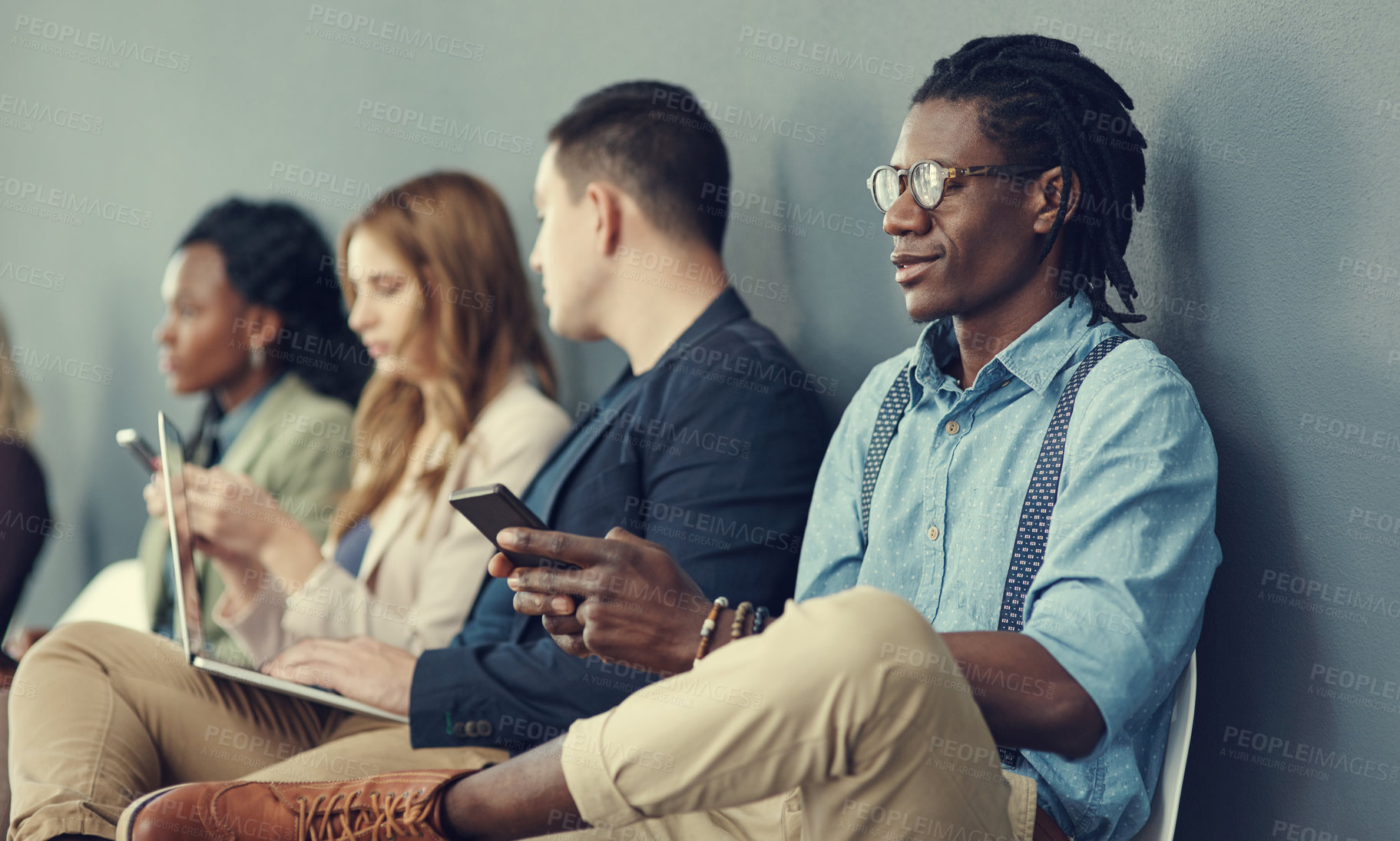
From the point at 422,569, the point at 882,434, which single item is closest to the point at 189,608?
the point at 422,569

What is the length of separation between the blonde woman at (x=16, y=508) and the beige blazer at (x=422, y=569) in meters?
0.72

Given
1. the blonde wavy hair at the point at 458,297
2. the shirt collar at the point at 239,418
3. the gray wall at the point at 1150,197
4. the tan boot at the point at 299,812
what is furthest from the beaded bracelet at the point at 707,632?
the shirt collar at the point at 239,418

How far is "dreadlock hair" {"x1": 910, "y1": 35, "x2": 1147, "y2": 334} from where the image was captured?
160 centimetres

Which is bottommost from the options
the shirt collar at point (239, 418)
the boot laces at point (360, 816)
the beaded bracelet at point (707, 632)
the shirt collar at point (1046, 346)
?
the boot laces at point (360, 816)

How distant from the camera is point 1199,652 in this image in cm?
169

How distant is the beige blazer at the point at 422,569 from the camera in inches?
91.5

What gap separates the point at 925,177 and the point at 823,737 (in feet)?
2.61

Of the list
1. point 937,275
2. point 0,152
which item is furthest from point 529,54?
point 0,152

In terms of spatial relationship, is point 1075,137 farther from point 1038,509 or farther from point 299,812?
point 299,812

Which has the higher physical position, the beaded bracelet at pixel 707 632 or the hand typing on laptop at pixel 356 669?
the beaded bracelet at pixel 707 632

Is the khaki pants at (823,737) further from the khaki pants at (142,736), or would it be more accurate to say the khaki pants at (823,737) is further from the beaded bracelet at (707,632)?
the khaki pants at (142,736)

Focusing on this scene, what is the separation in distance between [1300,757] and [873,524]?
62cm

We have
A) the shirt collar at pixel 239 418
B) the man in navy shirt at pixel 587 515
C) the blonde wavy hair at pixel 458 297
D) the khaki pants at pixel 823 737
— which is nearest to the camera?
the khaki pants at pixel 823 737

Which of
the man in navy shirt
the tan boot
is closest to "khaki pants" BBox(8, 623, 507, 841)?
the man in navy shirt
